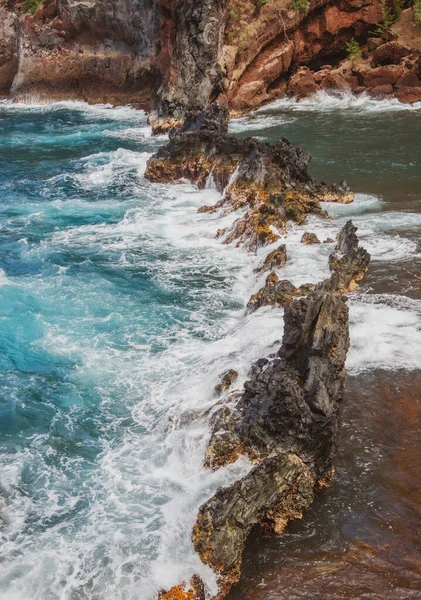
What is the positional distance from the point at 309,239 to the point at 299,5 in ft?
76.7

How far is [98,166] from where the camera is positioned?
2641 cm

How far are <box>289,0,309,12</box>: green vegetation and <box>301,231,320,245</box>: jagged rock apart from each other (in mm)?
23097

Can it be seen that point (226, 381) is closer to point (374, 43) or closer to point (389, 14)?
point (374, 43)

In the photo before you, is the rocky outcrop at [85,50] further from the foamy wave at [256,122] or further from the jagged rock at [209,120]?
the jagged rock at [209,120]

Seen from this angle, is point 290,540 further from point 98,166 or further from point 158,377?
point 98,166

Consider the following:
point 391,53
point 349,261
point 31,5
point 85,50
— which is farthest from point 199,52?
point 349,261

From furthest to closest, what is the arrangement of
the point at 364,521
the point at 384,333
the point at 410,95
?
1. the point at 410,95
2. the point at 384,333
3. the point at 364,521

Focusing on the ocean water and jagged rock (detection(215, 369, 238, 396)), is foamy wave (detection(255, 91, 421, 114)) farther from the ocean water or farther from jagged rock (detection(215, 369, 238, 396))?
jagged rock (detection(215, 369, 238, 396))

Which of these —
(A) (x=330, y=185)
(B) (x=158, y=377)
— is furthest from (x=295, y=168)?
(B) (x=158, y=377)

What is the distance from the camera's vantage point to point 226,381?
10.7m

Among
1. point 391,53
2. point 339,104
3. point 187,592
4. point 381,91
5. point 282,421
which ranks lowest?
point 187,592

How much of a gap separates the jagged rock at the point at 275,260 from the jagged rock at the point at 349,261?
1177 millimetres

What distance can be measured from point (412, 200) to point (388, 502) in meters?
13.2

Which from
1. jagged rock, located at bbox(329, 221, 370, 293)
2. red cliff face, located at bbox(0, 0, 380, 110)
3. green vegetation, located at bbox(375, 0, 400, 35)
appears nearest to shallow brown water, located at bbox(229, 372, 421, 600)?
jagged rock, located at bbox(329, 221, 370, 293)
